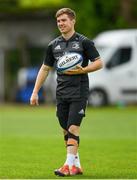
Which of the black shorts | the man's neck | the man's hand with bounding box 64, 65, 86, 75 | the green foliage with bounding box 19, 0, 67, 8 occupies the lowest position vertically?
the black shorts

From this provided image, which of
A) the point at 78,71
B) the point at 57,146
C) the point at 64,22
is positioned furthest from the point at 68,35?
the point at 57,146

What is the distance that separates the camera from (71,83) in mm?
11875

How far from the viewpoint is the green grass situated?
12.4 metres

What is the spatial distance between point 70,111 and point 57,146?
5.28 metres

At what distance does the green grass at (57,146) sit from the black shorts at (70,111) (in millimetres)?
724

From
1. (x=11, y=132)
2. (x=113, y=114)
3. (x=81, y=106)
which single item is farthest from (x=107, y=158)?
(x=113, y=114)

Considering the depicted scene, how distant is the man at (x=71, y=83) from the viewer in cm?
1170

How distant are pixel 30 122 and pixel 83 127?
2.53 m

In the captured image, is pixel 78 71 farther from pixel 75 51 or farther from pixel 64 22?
pixel 64 22

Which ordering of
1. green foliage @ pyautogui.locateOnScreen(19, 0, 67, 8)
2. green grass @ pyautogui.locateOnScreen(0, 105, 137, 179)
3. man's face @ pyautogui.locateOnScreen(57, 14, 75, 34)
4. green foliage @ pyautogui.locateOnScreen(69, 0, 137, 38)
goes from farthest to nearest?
1. green foliage @ pyautogui.locateOnScreen(19, 0, 67, 8)
2. green foliage @ pyautogui.locateOnScreen(69, 0, 137, 38)
3. green grass @ pyautogui.locateOnScreen(0, 105, 137, 179)
4. man's face @ pyautogui.locateOnScreen(57, 14, 75, 34)

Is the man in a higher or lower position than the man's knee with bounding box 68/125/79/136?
higher

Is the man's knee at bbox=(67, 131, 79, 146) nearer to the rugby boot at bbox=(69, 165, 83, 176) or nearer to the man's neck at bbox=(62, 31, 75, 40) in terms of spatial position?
the rugby boot at bbox=(69, 165, 83, 176)

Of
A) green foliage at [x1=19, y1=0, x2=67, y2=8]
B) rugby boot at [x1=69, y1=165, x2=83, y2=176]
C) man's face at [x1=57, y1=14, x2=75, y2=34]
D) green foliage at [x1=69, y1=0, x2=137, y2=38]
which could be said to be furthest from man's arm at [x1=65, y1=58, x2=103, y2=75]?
green foliage at [x1=19, y1=0, x2=67, y2=8]

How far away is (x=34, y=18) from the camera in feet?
138
